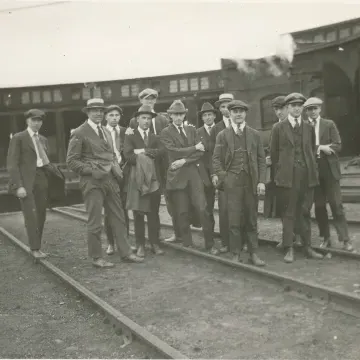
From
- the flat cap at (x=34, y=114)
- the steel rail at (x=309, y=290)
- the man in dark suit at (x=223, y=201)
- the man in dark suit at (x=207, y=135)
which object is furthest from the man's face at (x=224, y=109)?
the flat cap at (x=34, y=114)

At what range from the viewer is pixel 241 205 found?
6.01m

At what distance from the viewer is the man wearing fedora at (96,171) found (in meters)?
6.30

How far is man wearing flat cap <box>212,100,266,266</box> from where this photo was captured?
5.98m

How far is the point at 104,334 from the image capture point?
417cm

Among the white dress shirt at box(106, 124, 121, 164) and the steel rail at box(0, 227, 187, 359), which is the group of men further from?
the steel rail at box(0, 227, 187, 359)

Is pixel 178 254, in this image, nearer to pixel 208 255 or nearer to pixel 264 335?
pixel 208 255

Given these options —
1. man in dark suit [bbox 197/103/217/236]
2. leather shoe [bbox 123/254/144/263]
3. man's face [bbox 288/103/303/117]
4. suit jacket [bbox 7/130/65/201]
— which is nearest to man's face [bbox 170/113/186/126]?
man in dark suit [bbox 197/103/217/236]

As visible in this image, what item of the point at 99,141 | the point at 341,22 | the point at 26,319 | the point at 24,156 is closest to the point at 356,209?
the point at 99,141

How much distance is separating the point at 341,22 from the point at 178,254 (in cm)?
1431

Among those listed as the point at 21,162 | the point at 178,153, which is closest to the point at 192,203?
the point at 178,153

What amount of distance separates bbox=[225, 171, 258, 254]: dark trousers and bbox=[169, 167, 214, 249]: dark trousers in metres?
0.86

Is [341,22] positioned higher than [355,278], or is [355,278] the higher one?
[341,22]

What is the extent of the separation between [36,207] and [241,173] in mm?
3208

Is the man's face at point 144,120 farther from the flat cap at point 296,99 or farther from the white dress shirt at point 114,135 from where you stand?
the flat cap at point 296,99
